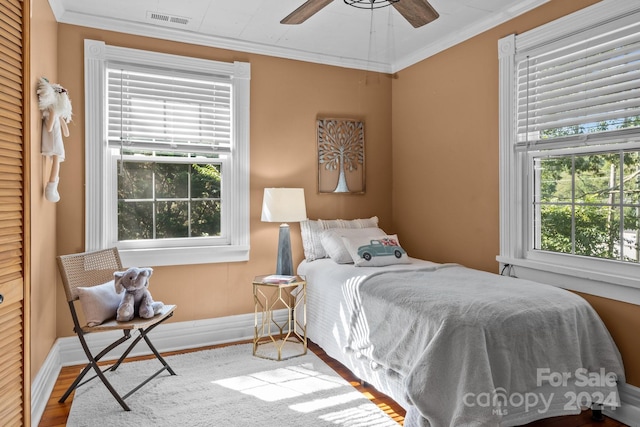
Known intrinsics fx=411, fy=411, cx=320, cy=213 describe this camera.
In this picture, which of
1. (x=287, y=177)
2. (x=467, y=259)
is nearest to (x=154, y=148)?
(x=287, y=177)

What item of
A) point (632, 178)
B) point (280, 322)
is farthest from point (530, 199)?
point (280, 322)

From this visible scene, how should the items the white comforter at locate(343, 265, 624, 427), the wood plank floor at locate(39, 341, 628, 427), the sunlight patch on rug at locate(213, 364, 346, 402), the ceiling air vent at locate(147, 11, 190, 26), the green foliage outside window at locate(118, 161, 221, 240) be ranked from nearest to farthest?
the white comforter at locate(343, 265, 624, 427) < the wood plank floor at locate(39, 341, 628, 427) < the sunlight patch on rug at locate(213, 364, 346, 402) < the ceiling air vent at locate(147, 11, 190, 26) < the green foliage outside window at locate(118, 161, 221, 240)

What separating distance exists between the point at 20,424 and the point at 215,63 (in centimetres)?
298

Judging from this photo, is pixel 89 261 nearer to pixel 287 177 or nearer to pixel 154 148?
pixel 154 148

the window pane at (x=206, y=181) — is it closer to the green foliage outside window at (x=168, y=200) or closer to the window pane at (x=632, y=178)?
the green foliage outside window at (x=168, y=200)

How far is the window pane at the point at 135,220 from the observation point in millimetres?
3486

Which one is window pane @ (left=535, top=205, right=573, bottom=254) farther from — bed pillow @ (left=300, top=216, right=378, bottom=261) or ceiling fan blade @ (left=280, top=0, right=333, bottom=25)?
ceiling fan blade @ (left=280, top=0, right=333, bottom=25)

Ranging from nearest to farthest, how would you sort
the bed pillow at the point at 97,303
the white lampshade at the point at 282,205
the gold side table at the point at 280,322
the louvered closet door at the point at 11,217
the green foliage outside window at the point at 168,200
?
the louvered closet door at the point at 11,217 → the bed pillow at the point at 97,303 → the gold side table at the point at 280,322 → the green foliage outside window at the point at 168,200 → the white lampshade at the point at 282,205

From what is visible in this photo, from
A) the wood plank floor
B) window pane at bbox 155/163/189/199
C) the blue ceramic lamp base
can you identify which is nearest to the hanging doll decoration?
window pane at bbox 155/163/189/199

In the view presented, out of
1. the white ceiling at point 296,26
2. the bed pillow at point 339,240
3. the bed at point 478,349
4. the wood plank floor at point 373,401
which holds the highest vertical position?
the white ceiling at point 296,26

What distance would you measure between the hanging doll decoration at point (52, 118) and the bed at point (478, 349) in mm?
2209

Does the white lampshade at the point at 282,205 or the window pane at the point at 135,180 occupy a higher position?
the window pane at the point at 135,180

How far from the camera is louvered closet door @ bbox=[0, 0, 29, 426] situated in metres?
1.76

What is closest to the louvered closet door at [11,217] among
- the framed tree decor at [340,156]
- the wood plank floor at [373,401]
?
the wood plank floor at [373,401]
